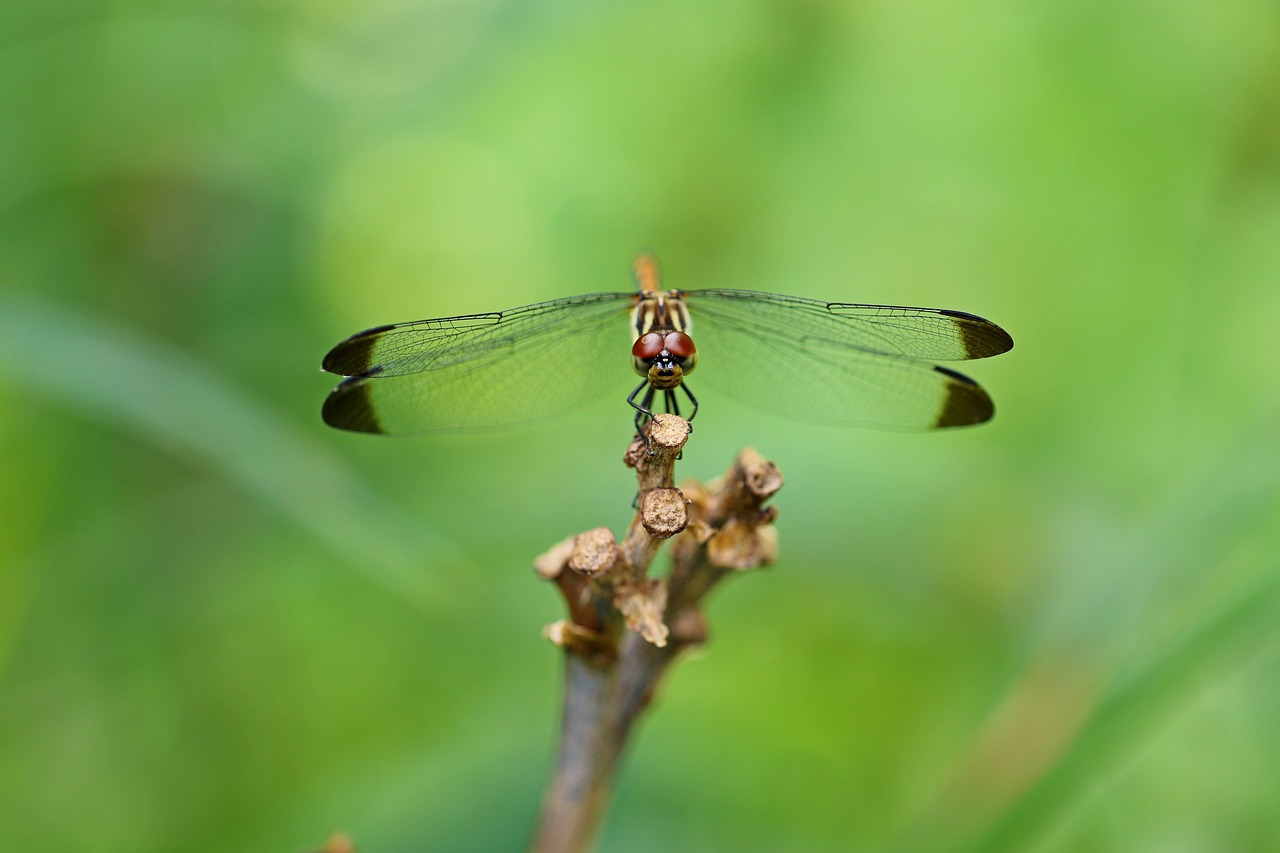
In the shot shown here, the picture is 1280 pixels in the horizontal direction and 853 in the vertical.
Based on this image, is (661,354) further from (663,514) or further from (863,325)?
(663,514)

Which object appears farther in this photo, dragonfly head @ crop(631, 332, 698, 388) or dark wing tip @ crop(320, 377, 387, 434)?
dragonfly head @ crop(631, 332, 698, 388)

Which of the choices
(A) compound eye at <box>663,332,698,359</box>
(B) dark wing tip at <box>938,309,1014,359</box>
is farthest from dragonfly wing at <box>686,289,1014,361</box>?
(A) compound eye at <box>663,332,698,359</box>

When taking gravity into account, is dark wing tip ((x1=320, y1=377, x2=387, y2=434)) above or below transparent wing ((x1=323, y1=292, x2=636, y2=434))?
below

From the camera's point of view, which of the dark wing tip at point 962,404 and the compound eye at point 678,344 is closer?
the dark wing tip at point 962,404

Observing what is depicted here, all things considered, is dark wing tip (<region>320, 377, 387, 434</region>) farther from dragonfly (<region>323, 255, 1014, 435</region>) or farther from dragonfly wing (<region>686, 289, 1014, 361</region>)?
dragonfly wing (<region>686, 289, 1014, 361</region>)

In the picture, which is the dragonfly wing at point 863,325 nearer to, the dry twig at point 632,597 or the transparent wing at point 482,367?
the transparent wing at point 482,367

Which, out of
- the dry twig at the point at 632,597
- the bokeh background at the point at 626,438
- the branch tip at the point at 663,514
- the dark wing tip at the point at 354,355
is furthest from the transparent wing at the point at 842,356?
the branch tip at the point at 663,514

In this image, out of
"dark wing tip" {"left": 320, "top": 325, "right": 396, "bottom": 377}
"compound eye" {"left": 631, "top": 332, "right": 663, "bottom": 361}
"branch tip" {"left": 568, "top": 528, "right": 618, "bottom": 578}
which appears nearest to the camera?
"branch tip" {"left": 568, "top": 528, "right": 618, "bottom": 578}

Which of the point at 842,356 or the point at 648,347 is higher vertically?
the point at 842,356

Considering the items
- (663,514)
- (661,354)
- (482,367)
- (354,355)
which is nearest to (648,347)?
(661,354)
